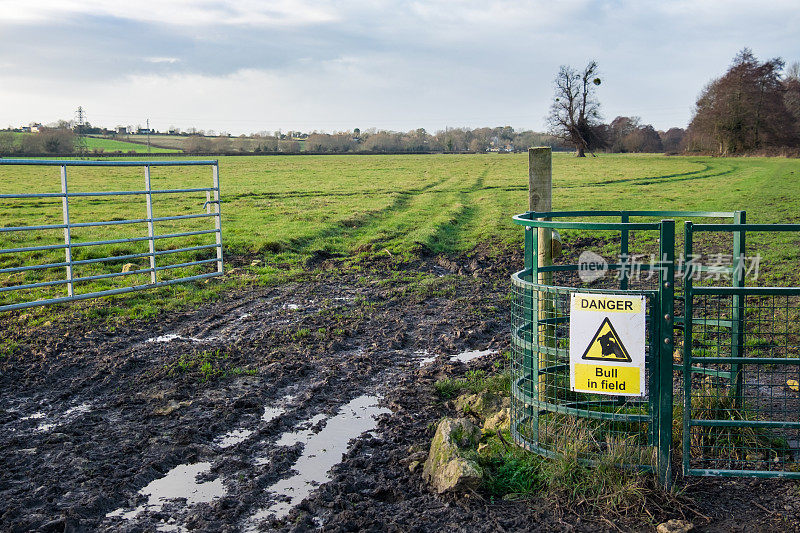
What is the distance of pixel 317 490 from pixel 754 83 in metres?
94.6

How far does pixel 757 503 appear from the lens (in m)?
4.27

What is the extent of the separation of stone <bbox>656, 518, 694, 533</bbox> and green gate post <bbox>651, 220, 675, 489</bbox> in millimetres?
Result: 418

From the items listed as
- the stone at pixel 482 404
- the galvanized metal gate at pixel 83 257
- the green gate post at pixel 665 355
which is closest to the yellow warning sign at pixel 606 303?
the green gate post at pixel 665 355

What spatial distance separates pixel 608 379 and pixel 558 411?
0.41m

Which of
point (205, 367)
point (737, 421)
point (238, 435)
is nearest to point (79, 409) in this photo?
point (205, 367)

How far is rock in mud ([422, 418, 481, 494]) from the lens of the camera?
14.3ft

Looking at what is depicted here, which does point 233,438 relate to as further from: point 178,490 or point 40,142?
point 40,142

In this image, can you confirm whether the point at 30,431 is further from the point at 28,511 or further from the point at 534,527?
the point at 534,527

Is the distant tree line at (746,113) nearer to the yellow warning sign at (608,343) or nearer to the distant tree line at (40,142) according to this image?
the distant tree line at (40,142)

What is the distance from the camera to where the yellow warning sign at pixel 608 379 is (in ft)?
14.4

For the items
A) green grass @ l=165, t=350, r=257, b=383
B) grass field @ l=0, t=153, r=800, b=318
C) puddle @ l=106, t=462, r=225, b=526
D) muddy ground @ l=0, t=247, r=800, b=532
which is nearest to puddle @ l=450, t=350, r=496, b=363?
muddy ground @ l=0, t=247, r=800, b=532

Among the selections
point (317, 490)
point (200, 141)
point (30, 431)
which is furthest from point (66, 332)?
Answer: point (200, 141)

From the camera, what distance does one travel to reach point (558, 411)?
4.63 m

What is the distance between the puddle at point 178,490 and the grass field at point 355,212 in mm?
5397
